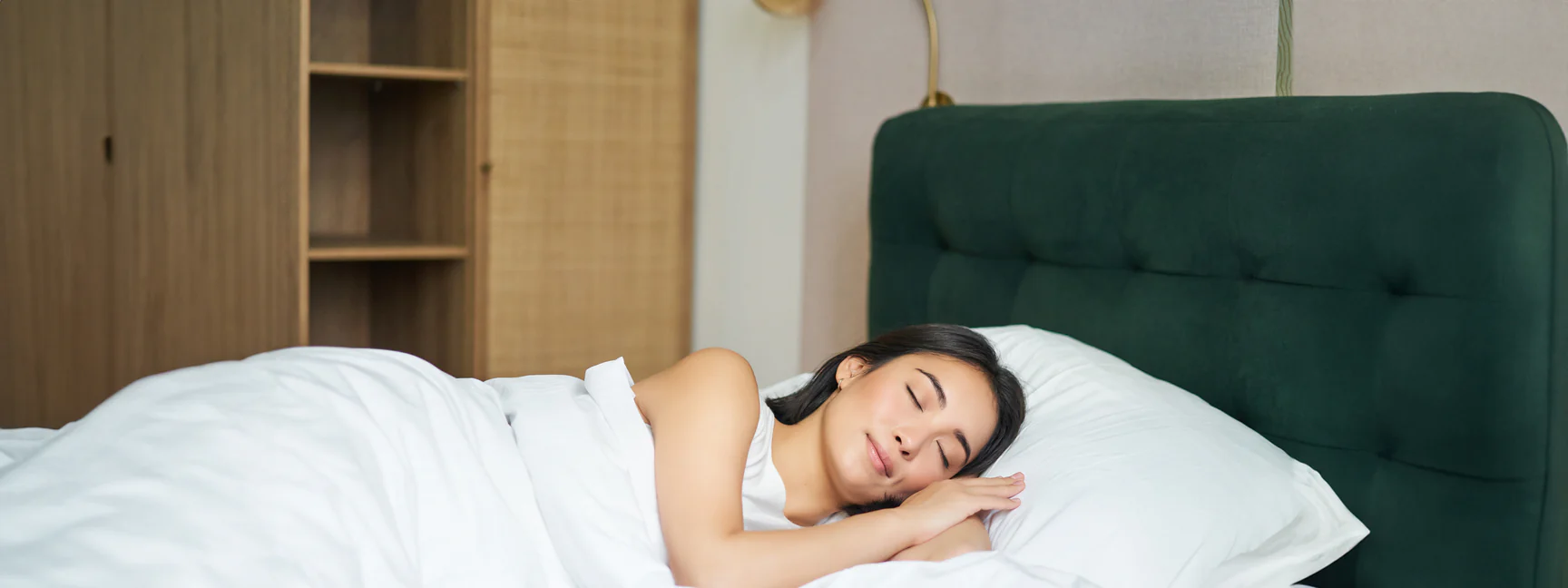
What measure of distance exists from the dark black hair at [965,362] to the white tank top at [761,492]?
103 millimetres

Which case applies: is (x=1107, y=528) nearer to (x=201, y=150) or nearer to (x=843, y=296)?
(x=843, y=296)

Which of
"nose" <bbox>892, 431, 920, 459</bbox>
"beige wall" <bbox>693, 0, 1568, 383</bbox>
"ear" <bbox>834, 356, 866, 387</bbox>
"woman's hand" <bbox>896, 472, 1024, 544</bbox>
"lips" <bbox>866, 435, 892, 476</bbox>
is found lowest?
"woman's hand" <bbox>896, 472, 1024, 544</bbox>

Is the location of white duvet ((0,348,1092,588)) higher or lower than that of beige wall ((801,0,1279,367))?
lower

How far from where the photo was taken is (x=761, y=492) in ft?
4.23

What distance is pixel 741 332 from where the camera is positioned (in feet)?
9.40

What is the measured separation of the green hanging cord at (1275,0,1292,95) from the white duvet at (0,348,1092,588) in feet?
2.82

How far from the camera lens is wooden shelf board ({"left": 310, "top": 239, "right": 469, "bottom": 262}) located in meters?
2.41

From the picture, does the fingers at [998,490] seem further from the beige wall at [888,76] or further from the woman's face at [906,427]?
the beige wall at [888,76]

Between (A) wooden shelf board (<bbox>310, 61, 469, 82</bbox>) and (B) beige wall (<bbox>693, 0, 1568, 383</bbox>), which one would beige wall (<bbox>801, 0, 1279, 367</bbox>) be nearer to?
(B) beige wall (<bbox>693, 0, 1568, 383</bbox>)

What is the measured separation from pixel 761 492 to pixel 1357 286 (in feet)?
2.36

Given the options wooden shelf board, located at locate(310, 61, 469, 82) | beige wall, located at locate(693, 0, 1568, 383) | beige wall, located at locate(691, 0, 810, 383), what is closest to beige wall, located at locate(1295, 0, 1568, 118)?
beige wall, located at locate(693, 0, 1568, 383)

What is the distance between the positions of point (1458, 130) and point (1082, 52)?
79 centimetres

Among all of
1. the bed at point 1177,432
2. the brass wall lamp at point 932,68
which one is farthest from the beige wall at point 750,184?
the bed at point 1177,432

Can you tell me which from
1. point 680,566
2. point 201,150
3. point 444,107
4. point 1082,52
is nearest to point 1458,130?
point 1082,52
